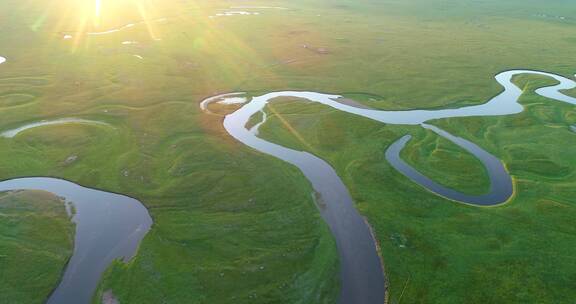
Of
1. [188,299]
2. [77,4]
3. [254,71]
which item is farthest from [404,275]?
[77,4]

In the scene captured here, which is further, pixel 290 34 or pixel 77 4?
pixel 77 4

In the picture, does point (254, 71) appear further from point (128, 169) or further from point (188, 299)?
point (188, 299)

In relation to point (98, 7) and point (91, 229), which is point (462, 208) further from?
point (98, 7)

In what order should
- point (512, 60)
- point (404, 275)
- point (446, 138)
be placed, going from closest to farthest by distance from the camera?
point (404, 275) → point (446, 138) → point (512, 60)

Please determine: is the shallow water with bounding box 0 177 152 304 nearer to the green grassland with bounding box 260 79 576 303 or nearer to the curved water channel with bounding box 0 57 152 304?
the curved water channel with bounding box 0 57 152 304

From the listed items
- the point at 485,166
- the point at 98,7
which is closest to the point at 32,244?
the point at 485,166

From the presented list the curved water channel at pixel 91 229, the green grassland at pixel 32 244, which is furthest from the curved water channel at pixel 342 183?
the green grassland at pixel 32 244

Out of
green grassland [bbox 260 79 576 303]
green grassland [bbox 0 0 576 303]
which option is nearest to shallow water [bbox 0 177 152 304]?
green grassland [bbox 0 0 576 303]
